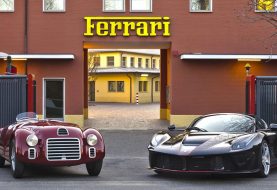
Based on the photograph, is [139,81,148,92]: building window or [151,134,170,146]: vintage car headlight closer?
[151,134,170,146]: vintage car headlight

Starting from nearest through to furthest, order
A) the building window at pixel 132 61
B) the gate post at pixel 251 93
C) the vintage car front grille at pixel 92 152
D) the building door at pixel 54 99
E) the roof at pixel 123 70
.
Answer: the vintage car front grille at pixel 92 152, the gate post at pixel 251 93, the building door at pixel 54 99, the roof at pixel 123 70, the building window at pixel 132 61

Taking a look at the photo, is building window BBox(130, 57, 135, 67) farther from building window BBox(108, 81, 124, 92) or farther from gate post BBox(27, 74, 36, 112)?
gate post BBox(27, 74, 36, 112)

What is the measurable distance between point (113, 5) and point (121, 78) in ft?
118

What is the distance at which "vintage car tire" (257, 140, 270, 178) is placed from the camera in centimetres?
1028

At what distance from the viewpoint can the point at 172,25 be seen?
84.6ft

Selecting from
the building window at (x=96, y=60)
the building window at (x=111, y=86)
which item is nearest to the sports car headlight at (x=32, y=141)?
the building window at (x=96, y=60)

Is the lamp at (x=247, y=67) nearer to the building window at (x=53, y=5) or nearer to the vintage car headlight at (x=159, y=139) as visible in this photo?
the building window at (x=53, y=5)

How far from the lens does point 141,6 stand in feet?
85.5

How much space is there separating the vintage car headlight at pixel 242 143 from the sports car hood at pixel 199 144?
9 cm

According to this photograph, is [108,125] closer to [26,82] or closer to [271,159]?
[26,82]

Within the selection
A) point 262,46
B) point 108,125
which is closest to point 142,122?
point 108,125

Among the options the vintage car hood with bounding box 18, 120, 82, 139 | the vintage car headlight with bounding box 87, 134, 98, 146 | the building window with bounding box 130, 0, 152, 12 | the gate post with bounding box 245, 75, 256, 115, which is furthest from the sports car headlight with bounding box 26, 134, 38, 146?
the building window with bounding box 130, 0, 152, 12

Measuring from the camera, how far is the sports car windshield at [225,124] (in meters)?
11.2

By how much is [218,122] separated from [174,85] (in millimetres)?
14564
